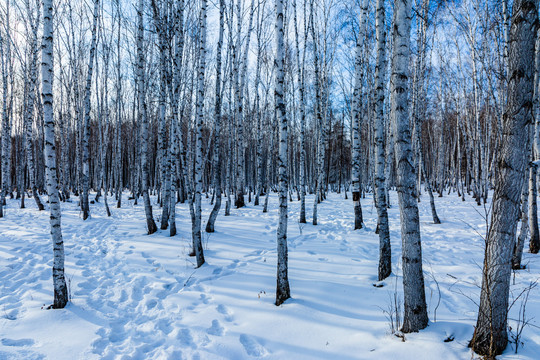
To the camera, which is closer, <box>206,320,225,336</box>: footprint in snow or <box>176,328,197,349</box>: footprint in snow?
<box>176,328,197,349</box>: footprint in snow

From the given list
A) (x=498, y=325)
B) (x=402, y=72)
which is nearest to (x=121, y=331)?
(x=498, y=325)

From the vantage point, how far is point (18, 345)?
280cm

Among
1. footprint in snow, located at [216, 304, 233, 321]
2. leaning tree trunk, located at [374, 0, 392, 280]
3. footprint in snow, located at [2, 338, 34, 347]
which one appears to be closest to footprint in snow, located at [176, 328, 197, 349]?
footprint in snow, located at [216, 304, 233, 321]

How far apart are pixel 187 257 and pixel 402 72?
5205 mm

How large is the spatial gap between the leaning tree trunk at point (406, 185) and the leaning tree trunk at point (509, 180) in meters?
0.51

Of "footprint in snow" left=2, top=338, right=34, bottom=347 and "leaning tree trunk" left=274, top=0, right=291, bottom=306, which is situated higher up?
"leaning tree trunk" left=274, top=0, right=291, bottom=306

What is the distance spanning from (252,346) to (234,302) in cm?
102

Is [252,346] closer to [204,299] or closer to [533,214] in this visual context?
[204,299]

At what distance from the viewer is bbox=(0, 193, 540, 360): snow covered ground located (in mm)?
2742

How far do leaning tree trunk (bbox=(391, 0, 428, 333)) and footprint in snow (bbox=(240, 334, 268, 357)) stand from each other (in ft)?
4.99

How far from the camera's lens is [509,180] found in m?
2.13

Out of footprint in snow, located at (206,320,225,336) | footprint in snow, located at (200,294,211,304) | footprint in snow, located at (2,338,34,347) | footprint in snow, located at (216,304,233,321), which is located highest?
footprint in snow, located at (2,338,34,347)

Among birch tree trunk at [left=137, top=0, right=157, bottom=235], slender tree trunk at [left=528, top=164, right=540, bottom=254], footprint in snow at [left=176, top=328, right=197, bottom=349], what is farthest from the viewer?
birch tree trunk at [left=137, top=0, right=157, bottom=235]

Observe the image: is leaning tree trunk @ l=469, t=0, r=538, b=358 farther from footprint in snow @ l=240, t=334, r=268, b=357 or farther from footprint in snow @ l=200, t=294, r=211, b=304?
footprint in snow @ l=200, t=294, r=211, b=304
